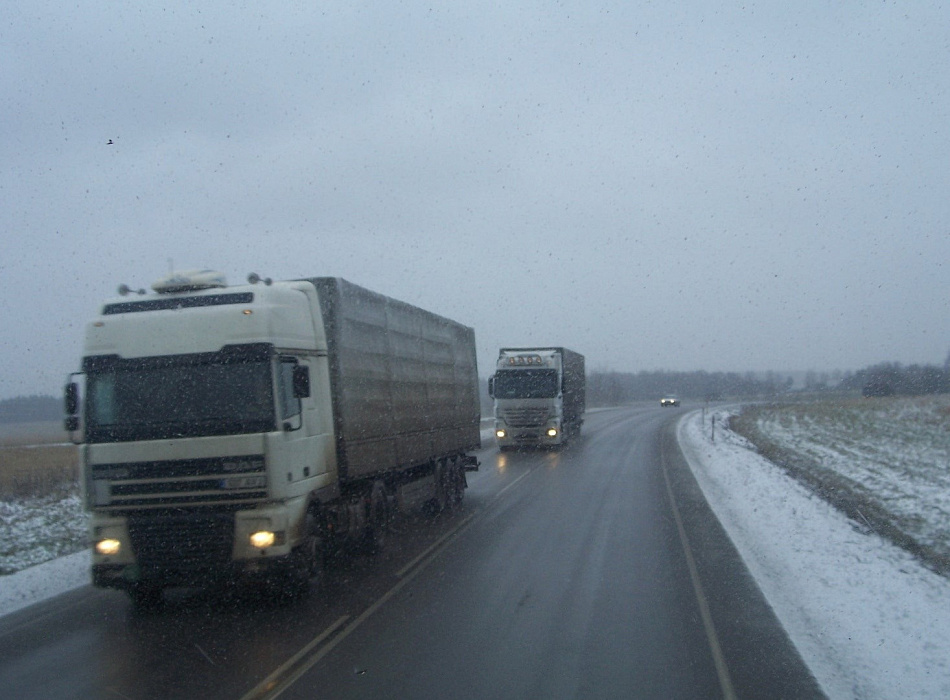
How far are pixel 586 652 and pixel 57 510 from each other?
13085mm

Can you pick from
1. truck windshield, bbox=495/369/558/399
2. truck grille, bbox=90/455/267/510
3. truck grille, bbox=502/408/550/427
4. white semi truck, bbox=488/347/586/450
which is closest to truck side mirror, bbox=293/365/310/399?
truck grille, bbox=90/455/267/510

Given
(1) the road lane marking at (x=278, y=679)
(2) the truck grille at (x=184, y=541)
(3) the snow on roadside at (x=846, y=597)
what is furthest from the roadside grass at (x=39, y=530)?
(3) the snow on roadside at (x=846, y=597)

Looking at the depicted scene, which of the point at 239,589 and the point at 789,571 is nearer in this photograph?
the point at 239,589

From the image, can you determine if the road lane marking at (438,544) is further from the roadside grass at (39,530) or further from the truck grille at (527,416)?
the truck grille at (527,416)

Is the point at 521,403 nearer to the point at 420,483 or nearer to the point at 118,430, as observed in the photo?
the point at 420,483

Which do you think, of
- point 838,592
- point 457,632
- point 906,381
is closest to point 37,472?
point 457,632

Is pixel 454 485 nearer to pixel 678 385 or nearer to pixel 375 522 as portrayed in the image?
pixel 375 522

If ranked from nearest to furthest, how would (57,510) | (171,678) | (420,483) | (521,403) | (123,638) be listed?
(171,678)
(123,638)
(420,483)
(57,510)
(521,403)

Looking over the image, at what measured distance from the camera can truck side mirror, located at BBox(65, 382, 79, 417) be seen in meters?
8.34

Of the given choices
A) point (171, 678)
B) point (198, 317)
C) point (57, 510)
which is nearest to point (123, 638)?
point (171, 678)

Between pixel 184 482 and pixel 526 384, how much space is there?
22.6m

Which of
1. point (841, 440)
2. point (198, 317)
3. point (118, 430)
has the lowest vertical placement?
point (841, 440)

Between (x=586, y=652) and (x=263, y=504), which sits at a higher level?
(x=263, y=504)

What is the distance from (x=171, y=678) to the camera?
621 centimetres
